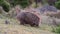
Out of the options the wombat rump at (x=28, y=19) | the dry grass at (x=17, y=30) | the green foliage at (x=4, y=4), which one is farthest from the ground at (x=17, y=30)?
the green foliage at (x=4, y=4)

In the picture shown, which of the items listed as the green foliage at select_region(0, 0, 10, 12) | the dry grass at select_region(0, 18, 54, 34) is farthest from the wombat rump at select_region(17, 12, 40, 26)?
the green foliage at select_region(0, 0, 10, 12)

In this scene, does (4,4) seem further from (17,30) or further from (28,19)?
(17,30)

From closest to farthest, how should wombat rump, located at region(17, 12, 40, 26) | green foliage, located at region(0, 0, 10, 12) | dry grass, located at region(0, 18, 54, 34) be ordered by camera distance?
dry grass, located at region(0, 18, 54, 34) < wombat rump, located at region(17, 12, 40, 26) < green foliage, located at region(0, 0, 10, 12)

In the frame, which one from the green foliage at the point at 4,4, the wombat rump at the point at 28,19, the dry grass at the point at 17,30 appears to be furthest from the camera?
the green foliage at the point at 4,4

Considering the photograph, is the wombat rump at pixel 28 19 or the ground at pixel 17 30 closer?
the ground at pixel 17 30

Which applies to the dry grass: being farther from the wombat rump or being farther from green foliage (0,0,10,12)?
green foliage (0,0,10,12)

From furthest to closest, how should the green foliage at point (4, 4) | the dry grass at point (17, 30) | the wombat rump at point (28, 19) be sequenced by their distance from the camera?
1. the green foliage at point (4, 4)
2. the wombat rump at point (28, 19)
3. the dry grass at point (17, 30)

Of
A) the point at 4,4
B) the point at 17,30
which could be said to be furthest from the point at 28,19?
the point at 4,4

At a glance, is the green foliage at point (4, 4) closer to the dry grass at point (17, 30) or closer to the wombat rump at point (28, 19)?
the wombat rump at point (28, 19)

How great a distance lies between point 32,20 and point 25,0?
73.1 feet

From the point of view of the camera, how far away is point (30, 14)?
1638 cm

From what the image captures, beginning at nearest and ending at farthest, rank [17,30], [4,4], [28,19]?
[17,30] < [28,19] < [4,4]

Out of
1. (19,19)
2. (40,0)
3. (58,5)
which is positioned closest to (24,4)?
(58,5)

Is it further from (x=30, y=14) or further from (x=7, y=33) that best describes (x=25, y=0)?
(x=7, y=33)
